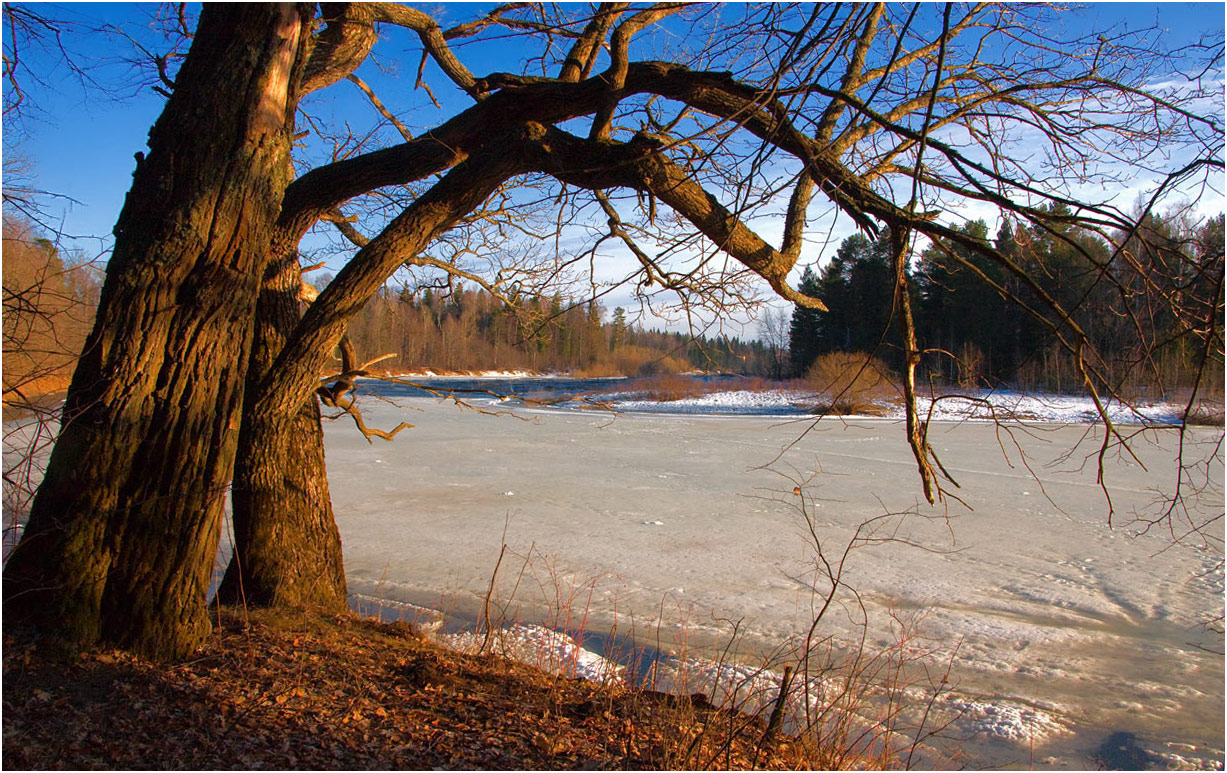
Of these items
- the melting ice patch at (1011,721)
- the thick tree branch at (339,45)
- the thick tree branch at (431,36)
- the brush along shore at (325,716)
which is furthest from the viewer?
the thick tree branch at (431,36)

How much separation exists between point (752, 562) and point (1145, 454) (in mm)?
11993

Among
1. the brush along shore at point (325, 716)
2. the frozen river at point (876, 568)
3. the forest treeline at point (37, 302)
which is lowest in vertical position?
the frozen river at point (876, 568)

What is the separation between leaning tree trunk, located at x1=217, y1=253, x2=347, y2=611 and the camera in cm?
380

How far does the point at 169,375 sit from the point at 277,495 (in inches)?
47.7

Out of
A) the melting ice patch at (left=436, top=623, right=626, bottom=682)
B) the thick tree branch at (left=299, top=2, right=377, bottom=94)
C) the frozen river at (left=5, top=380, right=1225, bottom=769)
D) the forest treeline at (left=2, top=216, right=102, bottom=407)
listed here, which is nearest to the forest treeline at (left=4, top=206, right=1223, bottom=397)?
the forest treeline at (left=2, top=216, right=102, bottom=407)

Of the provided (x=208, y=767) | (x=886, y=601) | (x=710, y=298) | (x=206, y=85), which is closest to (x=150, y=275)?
(x=206, y=85)

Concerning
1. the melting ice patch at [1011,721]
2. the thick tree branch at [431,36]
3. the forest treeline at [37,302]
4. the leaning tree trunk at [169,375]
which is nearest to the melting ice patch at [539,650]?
the leaning tree trunk at [169,375]

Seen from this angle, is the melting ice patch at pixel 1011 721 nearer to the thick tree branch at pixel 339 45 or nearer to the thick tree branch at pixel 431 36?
the thick tree branch at pixel 431 36

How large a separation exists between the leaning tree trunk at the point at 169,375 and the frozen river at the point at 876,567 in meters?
2.21

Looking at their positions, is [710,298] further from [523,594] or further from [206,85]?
[523,594]

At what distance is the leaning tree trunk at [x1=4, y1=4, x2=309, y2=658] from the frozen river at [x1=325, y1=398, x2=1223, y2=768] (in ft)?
7.25

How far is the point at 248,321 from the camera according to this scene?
3.10 metres

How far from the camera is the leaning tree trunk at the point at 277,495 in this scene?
380 centimetres

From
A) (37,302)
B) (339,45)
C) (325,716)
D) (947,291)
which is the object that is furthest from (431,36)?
(947,291)
